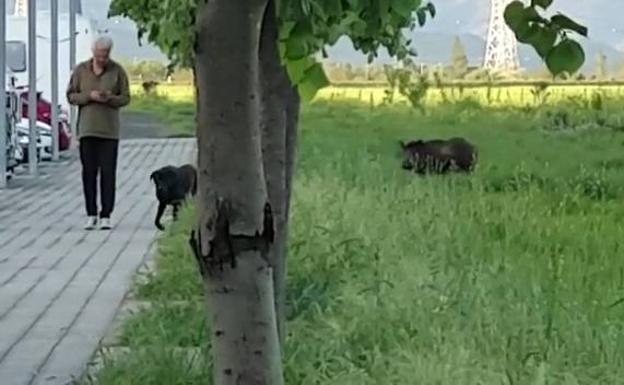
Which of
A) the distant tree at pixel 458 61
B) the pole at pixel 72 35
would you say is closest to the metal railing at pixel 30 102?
the pole at pixel 72 35

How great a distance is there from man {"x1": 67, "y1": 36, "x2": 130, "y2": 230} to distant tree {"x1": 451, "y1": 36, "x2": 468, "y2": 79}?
29012 millimetres

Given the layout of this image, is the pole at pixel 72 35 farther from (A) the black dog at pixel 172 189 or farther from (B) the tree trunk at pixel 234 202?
(B) the tree trunk at pixel 234 202

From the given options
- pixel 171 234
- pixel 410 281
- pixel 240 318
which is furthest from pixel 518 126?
pixel 240 318

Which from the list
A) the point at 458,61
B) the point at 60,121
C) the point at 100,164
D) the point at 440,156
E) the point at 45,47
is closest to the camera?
the point at 100,164

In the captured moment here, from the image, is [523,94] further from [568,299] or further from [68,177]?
[568,299]

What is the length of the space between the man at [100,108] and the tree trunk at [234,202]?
10.7m

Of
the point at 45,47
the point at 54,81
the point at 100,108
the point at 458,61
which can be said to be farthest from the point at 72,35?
the point at 458,61

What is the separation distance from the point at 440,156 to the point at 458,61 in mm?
24154

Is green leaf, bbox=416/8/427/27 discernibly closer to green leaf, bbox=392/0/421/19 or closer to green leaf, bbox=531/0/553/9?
green leaf, bbox=392/0/421/19

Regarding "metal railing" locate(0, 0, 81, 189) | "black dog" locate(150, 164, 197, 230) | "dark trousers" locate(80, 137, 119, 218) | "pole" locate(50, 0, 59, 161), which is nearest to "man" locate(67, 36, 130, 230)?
"dark trousers" locate(80, 137, 119, 218)

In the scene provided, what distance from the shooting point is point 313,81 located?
145 inches

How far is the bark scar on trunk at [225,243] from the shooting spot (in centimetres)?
415

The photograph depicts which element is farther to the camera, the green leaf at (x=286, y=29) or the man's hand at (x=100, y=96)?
the man's hand at (x=100, y=96)

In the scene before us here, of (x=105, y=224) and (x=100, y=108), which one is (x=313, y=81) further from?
(x=105, y=224)
